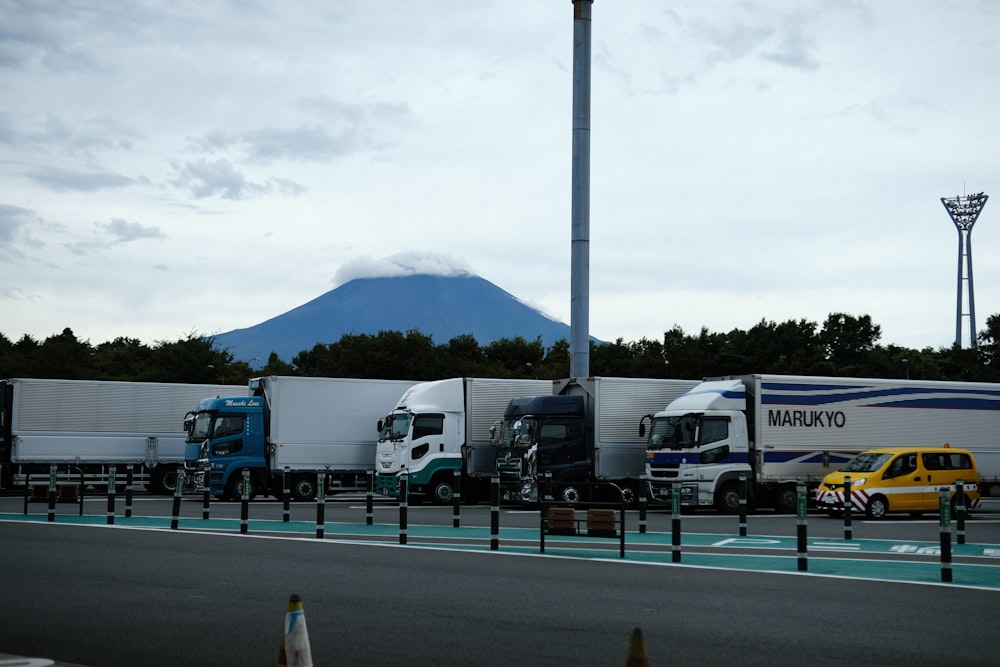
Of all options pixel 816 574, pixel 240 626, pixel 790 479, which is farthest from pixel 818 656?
pixel 790 479

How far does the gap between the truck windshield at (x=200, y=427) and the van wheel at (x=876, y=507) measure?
20.2 m

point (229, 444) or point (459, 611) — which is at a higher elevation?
point (229, 444)

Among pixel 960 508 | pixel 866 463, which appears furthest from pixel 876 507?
pixel 960 508

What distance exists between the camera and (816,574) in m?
15.2

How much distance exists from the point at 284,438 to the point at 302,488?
5.67ft

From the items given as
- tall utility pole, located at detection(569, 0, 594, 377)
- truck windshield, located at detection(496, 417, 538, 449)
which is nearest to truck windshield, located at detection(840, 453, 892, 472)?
truck windshield, located at detection(496, 417, 538, 449)

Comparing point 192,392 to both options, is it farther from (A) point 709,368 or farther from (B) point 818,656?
(A) point 709,368

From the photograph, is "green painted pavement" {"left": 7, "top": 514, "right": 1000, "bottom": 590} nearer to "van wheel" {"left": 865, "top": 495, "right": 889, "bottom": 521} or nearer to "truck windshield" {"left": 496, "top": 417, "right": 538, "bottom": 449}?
"van wheel" {"left": 865, "top": 495, "right": 889, "bottom": 521}

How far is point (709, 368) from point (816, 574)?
71.8 metres

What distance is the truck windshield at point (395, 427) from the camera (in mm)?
36344

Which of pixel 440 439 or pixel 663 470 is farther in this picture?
pixel 440 439

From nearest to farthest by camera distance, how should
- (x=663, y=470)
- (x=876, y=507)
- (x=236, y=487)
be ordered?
(x=876, y=507) < (x=663, y=470) < (x=236, y=487)

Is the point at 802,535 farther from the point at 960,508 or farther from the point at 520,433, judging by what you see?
the point at 520,433

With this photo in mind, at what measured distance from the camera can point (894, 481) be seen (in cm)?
2941
